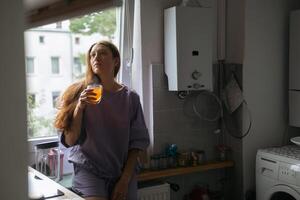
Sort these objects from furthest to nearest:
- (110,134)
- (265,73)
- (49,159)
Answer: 1. (265,73)
2. (49,159)
3. (110,134)

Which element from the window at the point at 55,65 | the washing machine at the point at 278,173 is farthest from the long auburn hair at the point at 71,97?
the washing machine at the point at 278,173

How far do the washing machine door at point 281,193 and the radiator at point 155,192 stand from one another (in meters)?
0.73

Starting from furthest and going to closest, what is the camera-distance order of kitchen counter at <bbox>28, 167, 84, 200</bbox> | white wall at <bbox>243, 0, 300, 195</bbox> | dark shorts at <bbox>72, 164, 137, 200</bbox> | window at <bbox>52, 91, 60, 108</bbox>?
1. white wall at <bbox>243, 0, 300, 195</bbox>
2. window at <bbox>52, 91, 60, 108</bbox>
3. dark shorts at <bbox>72, 164, 137, 200</bbox>
4. kitchen counter at <bbox>28, 167, 84, 200</bbox>

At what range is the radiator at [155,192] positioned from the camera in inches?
101

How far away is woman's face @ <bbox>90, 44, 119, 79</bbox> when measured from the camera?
225 centimetres

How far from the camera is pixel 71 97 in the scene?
2242 mm

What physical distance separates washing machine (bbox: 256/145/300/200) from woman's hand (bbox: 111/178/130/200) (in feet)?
3.62

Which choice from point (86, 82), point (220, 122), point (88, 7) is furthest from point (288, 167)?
point (88, 7)

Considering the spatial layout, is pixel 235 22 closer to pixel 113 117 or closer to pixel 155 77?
pixel 155 77

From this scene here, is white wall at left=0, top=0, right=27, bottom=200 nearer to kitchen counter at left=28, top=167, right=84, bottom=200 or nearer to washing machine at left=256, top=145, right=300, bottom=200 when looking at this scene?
kitchen counter at left=28, top=167, right=84, bottom=200

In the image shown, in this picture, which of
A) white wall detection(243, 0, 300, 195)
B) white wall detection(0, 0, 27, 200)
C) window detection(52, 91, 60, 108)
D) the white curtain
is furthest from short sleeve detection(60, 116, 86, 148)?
white wall detection(0, 0, 27, 200)

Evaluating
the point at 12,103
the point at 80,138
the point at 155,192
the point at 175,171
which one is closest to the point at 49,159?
the point at 80,138

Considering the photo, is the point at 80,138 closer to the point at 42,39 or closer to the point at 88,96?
the point at 88,96

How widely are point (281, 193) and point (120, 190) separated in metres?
1.22
